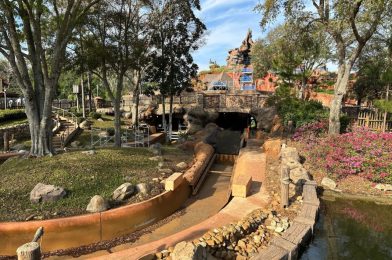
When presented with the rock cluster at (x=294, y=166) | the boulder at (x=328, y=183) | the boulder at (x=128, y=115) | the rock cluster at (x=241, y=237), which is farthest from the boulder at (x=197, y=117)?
the rock cluster at (x=241, y=237)

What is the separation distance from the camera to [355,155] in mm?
11055

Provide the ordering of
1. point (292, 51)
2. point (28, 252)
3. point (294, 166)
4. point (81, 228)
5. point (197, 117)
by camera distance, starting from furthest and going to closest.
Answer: point (197, 117), point (292, 51), point (294, 166), point (81, 228), point (28, 252)

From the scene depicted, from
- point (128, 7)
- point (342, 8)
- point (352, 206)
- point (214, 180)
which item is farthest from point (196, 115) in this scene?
point (352, 206)

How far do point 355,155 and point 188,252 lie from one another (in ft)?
29.3

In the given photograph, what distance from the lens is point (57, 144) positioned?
1606 centimetres

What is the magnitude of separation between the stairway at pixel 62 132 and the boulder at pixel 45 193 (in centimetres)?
827

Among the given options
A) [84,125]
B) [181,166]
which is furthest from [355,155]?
[84,125]

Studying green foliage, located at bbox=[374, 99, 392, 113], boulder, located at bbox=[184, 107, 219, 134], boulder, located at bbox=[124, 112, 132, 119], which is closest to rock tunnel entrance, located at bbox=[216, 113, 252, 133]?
boulder, located at bbox=[184, 107, 219, 134]

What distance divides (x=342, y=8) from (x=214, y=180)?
26.9 ft

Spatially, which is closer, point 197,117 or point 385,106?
point 385,106

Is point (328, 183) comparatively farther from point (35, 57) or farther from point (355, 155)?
point (35, 57)

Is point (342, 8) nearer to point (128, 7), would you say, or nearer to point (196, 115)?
point (128, 7)

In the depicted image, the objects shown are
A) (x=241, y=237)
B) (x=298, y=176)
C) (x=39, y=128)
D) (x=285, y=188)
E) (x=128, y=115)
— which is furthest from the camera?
(x=128, y=115)

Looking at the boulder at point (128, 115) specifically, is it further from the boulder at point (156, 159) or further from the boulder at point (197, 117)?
the boulder at point (156, 159)
